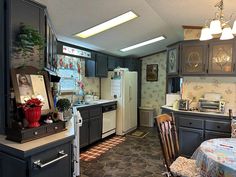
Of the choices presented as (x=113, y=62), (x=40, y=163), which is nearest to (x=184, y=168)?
(x=40, y=163)

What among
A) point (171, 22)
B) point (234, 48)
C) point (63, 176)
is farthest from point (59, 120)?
point (234, 48)

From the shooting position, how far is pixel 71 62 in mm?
4270

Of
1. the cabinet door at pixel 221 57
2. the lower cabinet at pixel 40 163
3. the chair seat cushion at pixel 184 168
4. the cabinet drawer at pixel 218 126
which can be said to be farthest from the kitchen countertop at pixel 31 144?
the cabinet door at pixel 221 57

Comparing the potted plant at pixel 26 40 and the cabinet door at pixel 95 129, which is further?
the cabinet door at pixel 95 129

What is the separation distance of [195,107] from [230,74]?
34.2 inches

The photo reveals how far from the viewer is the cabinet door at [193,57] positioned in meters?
3.55

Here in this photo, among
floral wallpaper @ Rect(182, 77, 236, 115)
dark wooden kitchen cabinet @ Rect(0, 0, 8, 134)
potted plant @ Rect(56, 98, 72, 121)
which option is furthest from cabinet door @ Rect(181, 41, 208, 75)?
dark wooden kitchen cabinet @ Rect(0, 0, 8, 134)

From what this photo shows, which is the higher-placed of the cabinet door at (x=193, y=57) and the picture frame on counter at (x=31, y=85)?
the cabinet door at (x=193, y=57)

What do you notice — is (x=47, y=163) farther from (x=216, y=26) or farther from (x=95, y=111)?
(x=95, y=111)

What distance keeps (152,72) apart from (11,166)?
5206 mm

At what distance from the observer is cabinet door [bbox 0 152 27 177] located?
4.59 ft

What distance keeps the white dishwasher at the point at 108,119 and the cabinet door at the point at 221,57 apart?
232 cm

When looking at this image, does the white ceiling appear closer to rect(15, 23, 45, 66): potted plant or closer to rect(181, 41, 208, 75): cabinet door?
rect(181, 41, 208, 75): cabinet door

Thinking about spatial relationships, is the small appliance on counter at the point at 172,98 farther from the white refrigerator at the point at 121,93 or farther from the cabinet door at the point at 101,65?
the cabinet door at the point at 101,65
